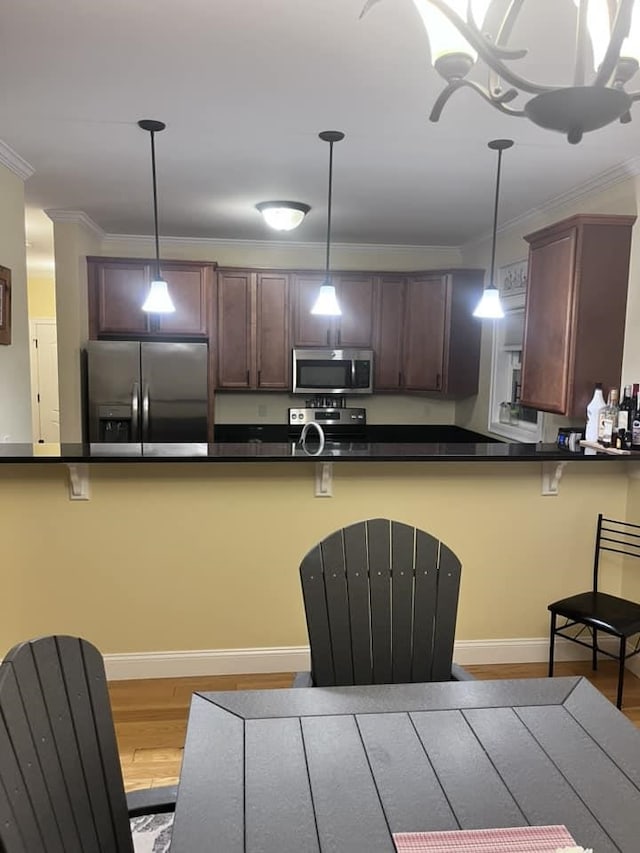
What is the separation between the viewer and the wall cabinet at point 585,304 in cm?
317

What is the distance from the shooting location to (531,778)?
117cm

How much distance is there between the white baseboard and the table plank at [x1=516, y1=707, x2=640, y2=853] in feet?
5.37

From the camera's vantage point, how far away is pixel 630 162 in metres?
3.18

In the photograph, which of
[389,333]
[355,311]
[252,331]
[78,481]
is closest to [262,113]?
[78,481]

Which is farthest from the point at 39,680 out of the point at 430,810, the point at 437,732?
the point at 437,732

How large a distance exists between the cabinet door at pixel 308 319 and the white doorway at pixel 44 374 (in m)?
4.84

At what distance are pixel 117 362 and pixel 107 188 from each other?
1357 millimetres

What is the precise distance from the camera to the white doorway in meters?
8.83

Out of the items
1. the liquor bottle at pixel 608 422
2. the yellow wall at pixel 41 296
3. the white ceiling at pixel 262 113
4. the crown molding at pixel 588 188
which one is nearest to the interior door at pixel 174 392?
the white ceiling at pixel 262 113

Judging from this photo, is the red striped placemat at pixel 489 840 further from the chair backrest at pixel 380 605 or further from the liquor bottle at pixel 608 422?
the liquor bottle at pixel 608 422

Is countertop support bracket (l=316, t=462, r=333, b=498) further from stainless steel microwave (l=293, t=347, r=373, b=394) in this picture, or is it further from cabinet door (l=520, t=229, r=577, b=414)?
stainless steel microwave (l=293, t=347, r=373, b=394)

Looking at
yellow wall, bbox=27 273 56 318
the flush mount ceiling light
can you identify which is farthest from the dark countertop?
yellow wall, bbox=27 273 56 318

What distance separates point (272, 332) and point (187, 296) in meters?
0.77

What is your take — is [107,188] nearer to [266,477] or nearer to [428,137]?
[428,137]
